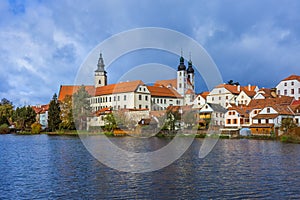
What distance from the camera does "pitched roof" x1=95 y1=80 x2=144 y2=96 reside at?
85.5 meters

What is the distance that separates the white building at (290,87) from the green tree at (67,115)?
44133mm

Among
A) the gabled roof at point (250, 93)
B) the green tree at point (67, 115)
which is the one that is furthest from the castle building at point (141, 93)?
the gabled roof at point (250, 93)

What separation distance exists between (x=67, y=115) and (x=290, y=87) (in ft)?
153

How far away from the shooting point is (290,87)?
72.3m

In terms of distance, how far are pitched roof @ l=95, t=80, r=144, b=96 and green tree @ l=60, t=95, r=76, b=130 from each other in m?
16.8

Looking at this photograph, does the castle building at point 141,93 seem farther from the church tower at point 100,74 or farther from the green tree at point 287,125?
the green tree at point 287,125

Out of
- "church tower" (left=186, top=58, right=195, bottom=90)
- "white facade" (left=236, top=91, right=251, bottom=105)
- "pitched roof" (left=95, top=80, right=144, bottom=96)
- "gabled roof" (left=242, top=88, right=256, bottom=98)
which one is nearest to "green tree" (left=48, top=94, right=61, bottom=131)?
"pitched roof" (left=95, top=80, right=144, bottom=96)

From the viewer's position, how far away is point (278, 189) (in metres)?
15.7

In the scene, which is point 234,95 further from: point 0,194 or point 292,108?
point 0,194

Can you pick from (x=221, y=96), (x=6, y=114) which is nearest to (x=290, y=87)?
(x=221, y=96)

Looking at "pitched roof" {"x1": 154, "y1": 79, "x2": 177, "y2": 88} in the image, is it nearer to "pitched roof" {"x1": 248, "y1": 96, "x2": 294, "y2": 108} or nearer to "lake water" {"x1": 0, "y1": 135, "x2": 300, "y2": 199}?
"pitched roof" {"x1": 248, "y1": 96, "x2": 294, "y2": 108}

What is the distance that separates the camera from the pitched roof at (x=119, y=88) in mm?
85500

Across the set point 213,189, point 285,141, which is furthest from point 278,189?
point 285,141

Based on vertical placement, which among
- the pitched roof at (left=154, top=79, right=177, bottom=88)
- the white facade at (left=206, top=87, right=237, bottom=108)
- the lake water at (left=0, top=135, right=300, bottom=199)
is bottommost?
the lake water at (left=0, top=135, right=300, bottom=199)
